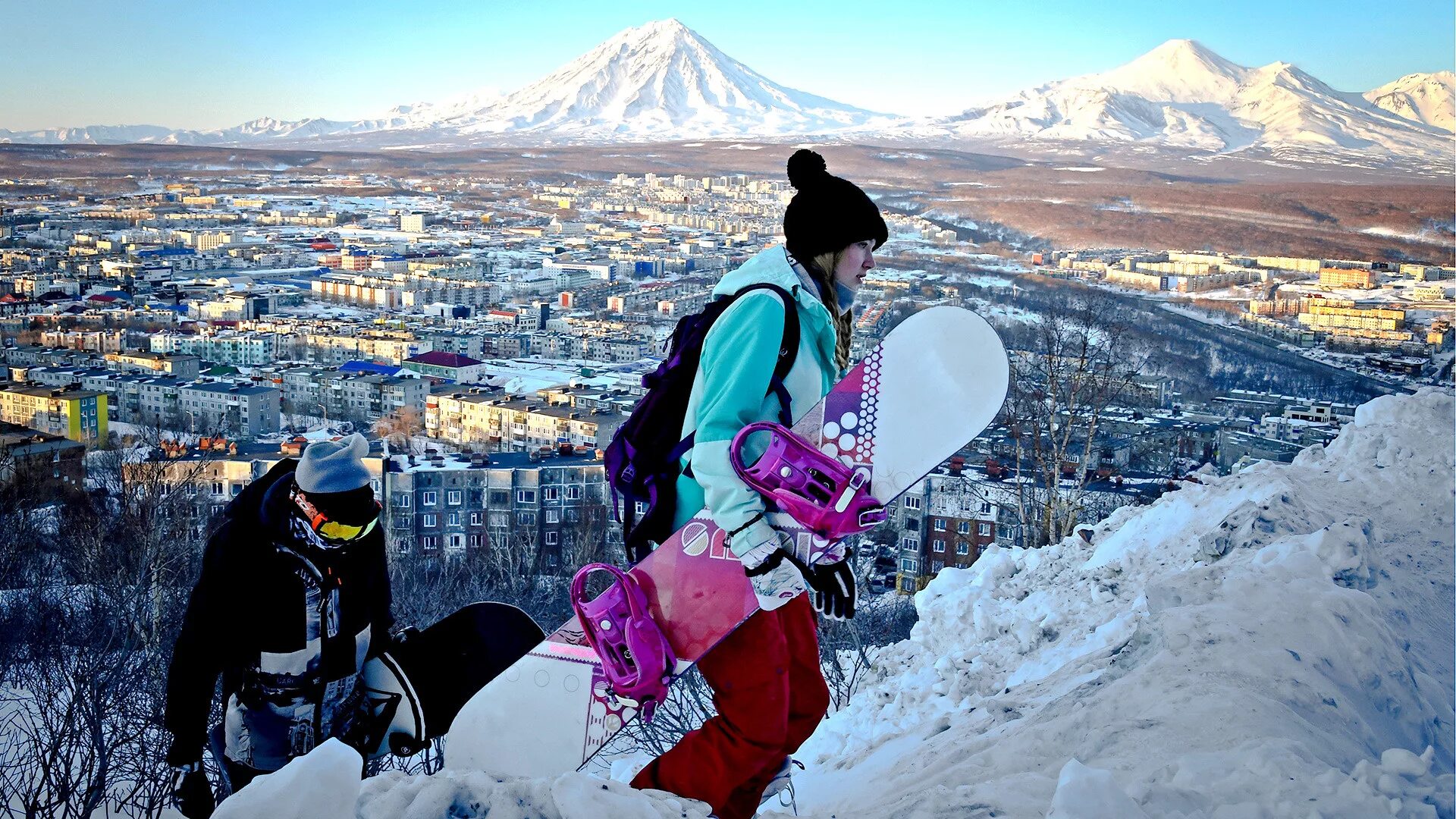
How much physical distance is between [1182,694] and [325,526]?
1.19 metres

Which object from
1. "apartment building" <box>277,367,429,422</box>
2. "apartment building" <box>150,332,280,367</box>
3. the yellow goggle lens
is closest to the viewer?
the yellow goggle lens

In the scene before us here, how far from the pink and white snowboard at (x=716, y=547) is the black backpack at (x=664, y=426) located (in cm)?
7

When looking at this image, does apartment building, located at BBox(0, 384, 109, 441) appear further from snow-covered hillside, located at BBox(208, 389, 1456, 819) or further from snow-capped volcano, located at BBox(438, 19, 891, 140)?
snow-capped volcano, located at BBox(438, 19, 891, 140)

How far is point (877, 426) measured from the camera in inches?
60.8

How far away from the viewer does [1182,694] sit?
1397mm

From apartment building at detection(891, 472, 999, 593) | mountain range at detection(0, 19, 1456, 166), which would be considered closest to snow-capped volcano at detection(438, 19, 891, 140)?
mountain range at detection(0, 19, 1456, 166)

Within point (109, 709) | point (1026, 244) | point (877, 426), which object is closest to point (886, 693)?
point (877, 426)

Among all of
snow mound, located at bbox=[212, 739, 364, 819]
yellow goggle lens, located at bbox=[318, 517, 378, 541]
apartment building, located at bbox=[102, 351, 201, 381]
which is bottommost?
apartment building, located at bbox=[102, 351, 201, 381]

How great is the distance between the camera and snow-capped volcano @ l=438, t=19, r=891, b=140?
333 feet

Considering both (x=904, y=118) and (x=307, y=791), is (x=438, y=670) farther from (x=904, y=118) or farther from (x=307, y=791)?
(x=904, y=118)

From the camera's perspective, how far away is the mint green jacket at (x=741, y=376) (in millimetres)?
1319

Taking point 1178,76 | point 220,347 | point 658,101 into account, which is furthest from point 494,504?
point 658,101

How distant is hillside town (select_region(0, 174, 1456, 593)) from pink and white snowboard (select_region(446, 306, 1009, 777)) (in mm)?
298

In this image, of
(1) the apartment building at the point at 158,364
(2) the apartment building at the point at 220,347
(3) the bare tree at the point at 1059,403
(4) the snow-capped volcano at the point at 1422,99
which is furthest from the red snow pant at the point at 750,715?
(4) the snow-capped volcano at the point at 1422,99
